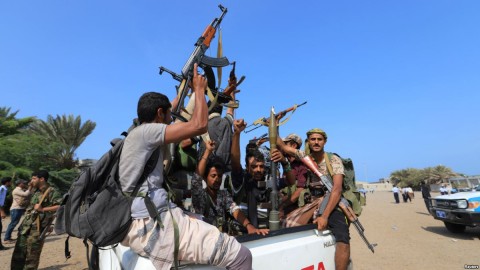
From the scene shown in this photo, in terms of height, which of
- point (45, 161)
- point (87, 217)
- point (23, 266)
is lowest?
point (23, 266)

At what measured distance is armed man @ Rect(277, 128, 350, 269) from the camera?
263cm

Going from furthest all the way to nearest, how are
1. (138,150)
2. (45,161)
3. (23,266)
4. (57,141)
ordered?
(57,141) → (45,161) → (23,266) → (138,150)

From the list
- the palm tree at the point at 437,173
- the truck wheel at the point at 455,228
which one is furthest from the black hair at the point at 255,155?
the palm tree at the point at 437,173

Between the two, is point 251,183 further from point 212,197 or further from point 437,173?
point 437,173

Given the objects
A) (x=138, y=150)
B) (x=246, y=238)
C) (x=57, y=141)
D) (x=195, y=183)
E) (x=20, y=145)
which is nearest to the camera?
(x=138, y=150)

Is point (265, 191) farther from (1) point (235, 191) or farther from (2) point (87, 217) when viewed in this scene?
(2) point (87, 217)

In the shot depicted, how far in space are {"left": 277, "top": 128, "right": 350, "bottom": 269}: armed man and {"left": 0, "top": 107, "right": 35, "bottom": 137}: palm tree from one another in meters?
24.8

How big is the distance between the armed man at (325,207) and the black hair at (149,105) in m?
1.49

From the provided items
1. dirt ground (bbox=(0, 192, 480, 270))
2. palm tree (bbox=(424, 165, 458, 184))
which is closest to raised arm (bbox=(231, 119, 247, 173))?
dirt ground (bbox=(0, 192, 480, 270))

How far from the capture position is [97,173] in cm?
166

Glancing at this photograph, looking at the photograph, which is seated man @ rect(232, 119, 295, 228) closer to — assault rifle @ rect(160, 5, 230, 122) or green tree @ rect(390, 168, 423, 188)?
assault rifle @ rect(160, 5, 230, 122)

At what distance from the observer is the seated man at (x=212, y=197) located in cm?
269

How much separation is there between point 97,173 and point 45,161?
22122 millimetres

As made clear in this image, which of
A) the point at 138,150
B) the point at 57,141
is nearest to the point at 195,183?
the point at 138,150
